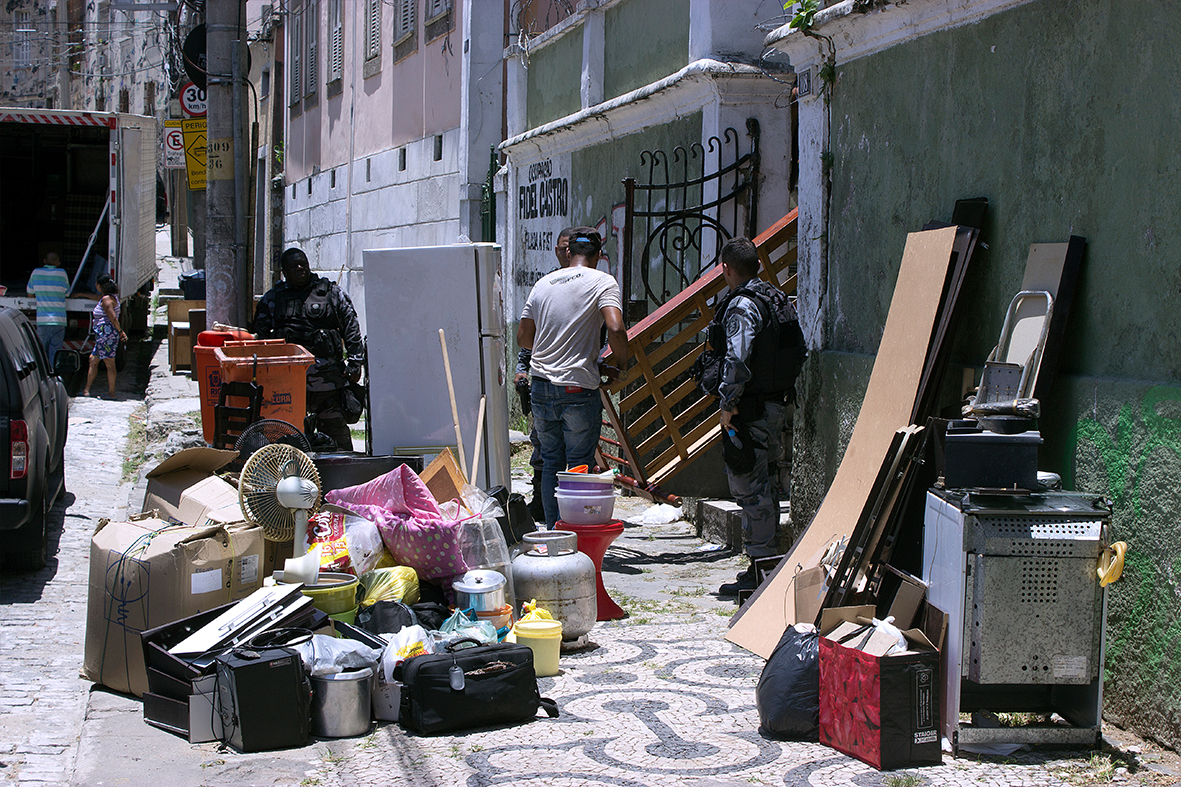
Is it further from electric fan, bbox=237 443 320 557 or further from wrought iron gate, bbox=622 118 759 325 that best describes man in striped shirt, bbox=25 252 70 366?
electric fan, bbox=237 443 320 557

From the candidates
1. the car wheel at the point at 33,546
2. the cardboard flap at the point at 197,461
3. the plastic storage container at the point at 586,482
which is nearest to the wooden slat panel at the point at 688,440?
the plastic storage container at the point at 586,482

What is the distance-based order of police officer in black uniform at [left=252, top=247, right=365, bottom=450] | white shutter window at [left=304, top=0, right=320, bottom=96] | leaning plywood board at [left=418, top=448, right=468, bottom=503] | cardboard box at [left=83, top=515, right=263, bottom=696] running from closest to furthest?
cardboard box at [left=83, top=515, right=263, bottom=696], leaning plywood board at [left=418, top=448, right=468, bottom=503], police officer in black uniform at [left=252, top=247, right=365, bottom=450], white shutter window at [left=304, top=0, right=320, bottom=96]

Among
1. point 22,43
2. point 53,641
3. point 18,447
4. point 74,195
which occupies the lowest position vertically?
point 53,641

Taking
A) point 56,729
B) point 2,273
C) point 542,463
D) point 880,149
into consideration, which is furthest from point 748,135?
point 2,273

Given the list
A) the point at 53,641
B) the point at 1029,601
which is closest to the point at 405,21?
the point at 53,641

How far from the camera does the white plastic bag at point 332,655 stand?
14.5ft

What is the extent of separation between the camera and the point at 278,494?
5.15 meters

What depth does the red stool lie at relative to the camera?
5.93 m

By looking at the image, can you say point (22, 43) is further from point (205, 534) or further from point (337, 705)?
point (337, 705)

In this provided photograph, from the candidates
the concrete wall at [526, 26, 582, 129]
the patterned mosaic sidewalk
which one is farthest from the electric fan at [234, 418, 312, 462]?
the concrete wall at [526, 26, 582, 129]

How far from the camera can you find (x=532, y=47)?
1291cm

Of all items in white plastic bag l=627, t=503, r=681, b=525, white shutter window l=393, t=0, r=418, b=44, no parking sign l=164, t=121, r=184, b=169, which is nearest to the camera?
white plastic bag l=627, t=503, r=681, b=525

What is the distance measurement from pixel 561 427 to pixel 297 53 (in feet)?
67.3

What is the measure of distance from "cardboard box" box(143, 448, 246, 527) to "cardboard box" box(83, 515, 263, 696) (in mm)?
327
